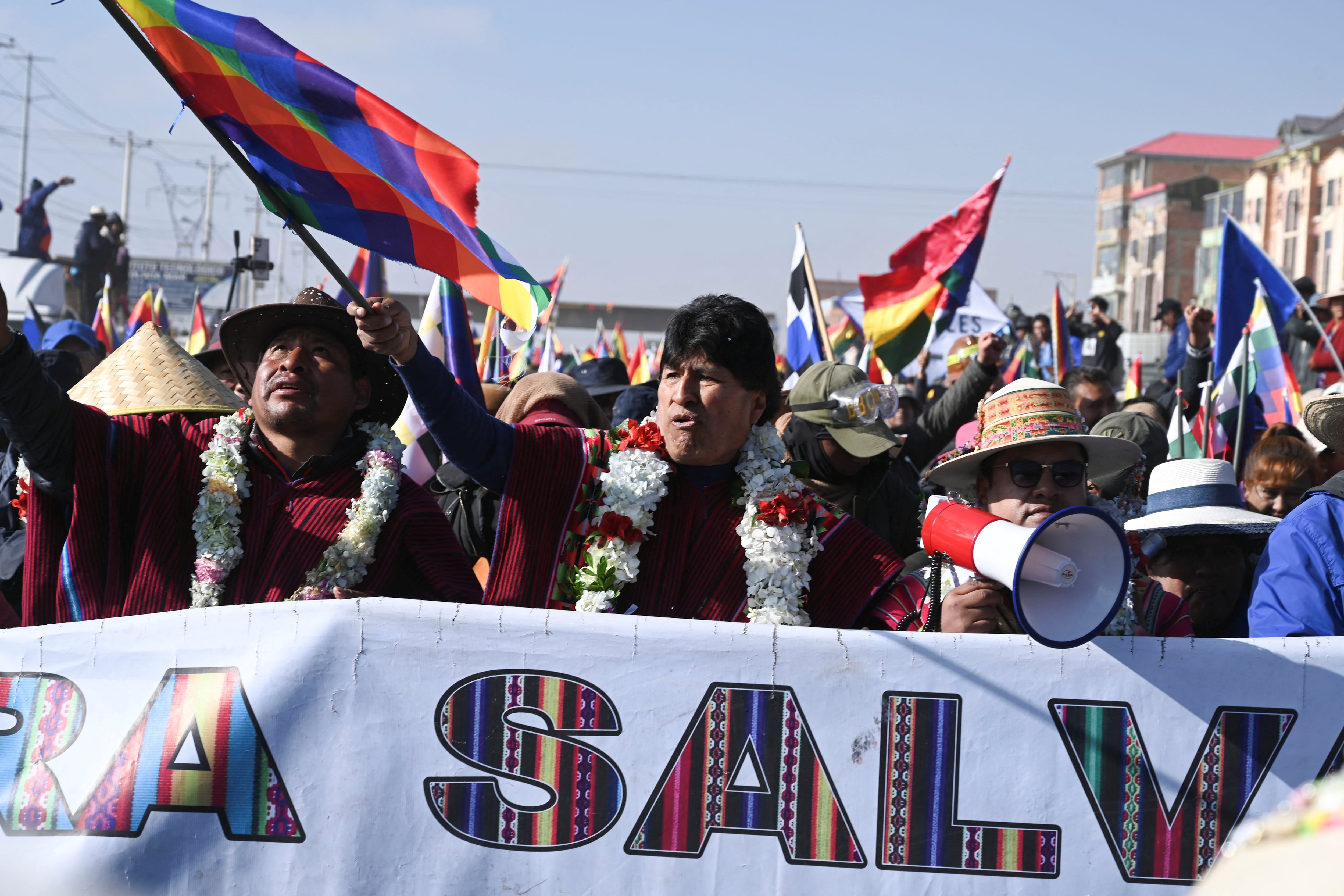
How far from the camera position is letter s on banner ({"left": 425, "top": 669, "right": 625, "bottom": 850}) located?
2551 millimetres

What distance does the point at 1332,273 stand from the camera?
65812 millimetres

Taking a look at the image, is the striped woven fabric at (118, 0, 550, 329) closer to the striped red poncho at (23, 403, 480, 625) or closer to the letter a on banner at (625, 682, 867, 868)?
the striped red poncho at (23, 403, 480, 625)

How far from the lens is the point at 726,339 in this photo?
10.4ft

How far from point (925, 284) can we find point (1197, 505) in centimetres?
538

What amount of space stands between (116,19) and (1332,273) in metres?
72.2

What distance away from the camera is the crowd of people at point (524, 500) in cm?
308

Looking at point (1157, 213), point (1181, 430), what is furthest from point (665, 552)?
point (1157, 213)

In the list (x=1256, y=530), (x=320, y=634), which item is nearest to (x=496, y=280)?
(x=320, y=634)

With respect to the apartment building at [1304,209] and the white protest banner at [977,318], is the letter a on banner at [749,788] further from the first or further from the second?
the apartment building at [1304,209]

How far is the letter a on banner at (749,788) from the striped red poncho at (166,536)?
3.14ft

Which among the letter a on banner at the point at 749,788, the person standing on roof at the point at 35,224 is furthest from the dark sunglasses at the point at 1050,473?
the person standing on roof at the point at 35,224

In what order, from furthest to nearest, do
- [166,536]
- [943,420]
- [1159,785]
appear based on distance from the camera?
[943,420]
[166,536]
[1159,785]

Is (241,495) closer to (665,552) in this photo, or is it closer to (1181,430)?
(665,552)

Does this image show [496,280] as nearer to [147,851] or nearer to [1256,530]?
[147,851]
